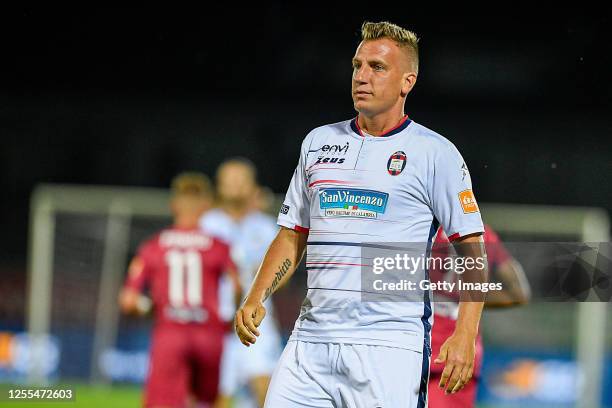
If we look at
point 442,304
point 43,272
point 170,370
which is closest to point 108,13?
point 43,272

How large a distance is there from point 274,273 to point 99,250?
9.19m

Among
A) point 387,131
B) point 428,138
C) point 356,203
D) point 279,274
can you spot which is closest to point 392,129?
point 387,131

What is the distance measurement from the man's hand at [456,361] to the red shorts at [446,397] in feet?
3.25

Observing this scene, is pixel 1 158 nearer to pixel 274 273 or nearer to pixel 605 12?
pixel 605 12

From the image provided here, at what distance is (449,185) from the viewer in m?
3.30

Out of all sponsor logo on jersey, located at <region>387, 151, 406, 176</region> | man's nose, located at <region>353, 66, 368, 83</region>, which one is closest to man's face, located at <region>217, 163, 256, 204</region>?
man's nose, located at <region>353, 66, 368, 83</region>

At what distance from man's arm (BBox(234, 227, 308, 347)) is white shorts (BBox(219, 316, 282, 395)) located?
3571 millimetres

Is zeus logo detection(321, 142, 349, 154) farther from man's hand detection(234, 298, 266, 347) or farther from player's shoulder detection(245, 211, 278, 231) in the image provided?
player's shoulder detection(245, 211, 278, 231)

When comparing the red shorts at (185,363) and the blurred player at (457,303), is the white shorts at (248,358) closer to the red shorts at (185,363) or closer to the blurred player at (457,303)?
the red shorts at (185,363)

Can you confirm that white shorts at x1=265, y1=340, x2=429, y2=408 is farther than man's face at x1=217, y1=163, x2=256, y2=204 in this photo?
No

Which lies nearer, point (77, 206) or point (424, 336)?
point (424, 336)

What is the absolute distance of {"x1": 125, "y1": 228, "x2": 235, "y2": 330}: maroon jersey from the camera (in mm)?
6793

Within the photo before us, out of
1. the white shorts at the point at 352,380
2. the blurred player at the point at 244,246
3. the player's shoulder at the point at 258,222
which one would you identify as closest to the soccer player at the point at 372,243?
the white shorts at the point at 352,380

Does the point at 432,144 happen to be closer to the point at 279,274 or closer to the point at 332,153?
the point at 332,153
